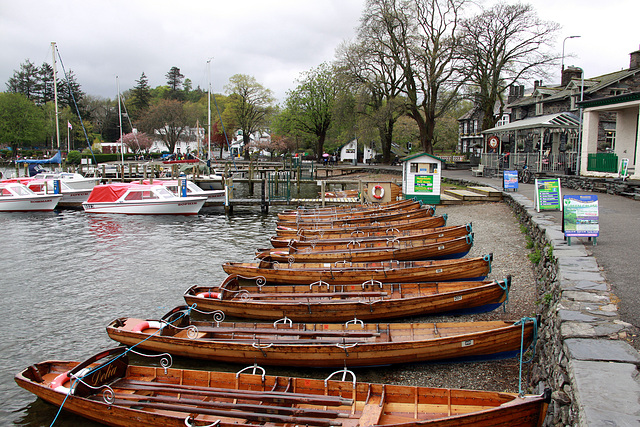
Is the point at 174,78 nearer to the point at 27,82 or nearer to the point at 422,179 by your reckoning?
the point at 27,82

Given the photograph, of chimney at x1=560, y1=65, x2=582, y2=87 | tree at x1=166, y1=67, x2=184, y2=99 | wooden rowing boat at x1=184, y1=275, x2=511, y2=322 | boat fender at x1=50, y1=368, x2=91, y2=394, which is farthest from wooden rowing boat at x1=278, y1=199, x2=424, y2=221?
tree at x1=166, y1=67, x2=184, y2=99

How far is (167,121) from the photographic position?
7912cm

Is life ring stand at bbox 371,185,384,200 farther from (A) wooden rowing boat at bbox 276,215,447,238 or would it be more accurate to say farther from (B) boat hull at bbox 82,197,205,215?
(B) boat hull at bbox 82,197,205,215

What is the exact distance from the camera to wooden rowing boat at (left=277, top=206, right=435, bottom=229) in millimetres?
17703

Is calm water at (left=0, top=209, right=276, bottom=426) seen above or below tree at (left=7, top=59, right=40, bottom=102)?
below

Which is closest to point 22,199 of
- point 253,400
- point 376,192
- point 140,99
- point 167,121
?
point 376,192

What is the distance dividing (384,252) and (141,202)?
19.1 metres

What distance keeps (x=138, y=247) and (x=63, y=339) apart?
9.38 m

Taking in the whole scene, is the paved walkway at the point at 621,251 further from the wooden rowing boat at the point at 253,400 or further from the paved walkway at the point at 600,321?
the wooden rowing boat at the point at 253,400

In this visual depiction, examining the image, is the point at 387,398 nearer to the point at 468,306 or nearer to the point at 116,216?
the point at 468,306

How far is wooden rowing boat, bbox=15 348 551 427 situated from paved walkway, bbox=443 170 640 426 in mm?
615

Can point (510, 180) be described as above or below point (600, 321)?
above

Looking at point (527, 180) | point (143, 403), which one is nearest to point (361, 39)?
point (527, 180)

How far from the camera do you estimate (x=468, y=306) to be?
8828 mm
